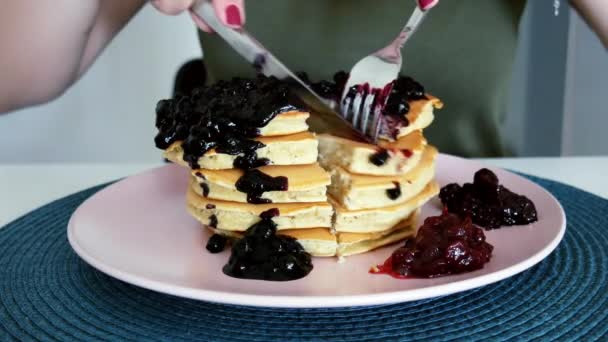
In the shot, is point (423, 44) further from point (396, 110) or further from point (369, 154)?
point (369, 154)

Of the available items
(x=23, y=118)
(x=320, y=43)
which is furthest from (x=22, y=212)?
(x=23, y=118)

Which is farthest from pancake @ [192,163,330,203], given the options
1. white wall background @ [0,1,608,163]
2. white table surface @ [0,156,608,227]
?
white wall background @ [0,1,608,163]

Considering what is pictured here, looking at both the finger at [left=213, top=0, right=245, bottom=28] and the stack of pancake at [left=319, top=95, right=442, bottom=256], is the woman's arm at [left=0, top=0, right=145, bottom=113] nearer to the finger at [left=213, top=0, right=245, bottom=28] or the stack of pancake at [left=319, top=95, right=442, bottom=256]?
the finger at [left=213, top=0, right=245, bottom=28]

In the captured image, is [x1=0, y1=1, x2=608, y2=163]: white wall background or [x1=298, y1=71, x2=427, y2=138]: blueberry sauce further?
[x1=0, y1=1, x2=608, y2=163]: white wall background

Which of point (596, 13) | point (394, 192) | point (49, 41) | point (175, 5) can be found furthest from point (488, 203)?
point (49, 41)

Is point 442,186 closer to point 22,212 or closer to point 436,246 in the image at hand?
point 436,246

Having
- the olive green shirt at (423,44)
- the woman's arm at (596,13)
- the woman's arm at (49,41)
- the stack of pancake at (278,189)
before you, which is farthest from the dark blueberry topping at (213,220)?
the woman's arm at (596,13)
